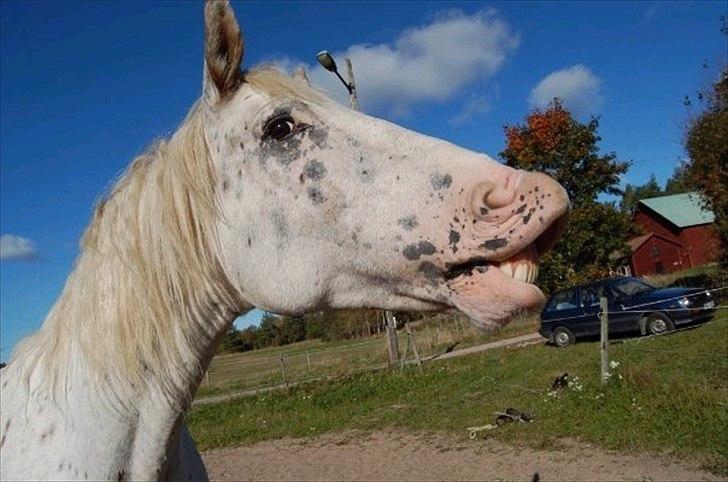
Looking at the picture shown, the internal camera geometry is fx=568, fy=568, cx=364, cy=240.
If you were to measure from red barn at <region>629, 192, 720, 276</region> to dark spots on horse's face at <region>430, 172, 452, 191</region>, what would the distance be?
1900 inches

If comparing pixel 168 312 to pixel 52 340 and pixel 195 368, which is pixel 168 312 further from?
pixel 52 340

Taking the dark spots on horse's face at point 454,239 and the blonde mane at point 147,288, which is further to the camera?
the blonde mane at point 147,288

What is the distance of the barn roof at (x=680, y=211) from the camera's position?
153 ft

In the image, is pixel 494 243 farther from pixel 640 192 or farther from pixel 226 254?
pixel 640 192

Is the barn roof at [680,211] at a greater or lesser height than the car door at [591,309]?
greater

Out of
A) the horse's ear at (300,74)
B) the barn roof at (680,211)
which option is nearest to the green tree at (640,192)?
the barn roof at (680,211)

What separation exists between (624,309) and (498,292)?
48.1 ft

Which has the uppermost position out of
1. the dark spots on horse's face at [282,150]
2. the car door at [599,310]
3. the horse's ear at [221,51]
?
the horse's ear at [221,51]

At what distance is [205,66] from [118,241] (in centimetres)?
64

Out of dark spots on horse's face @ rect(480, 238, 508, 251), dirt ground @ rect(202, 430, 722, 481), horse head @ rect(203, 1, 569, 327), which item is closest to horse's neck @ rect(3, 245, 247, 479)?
horse head @ rect(203, 1, 569, 327)

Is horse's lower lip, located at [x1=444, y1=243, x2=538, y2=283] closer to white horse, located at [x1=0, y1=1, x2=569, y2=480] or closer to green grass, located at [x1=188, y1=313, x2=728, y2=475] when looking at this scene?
white horse, located at [x1=0, y1=1, x2=569, y2=480]

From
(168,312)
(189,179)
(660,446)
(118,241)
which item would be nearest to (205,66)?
(189,179)

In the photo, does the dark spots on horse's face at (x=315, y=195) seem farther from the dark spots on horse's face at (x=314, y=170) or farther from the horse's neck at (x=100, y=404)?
the horse's neck at (x=100, y=404)

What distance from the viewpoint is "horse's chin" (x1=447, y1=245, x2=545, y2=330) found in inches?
59.1
